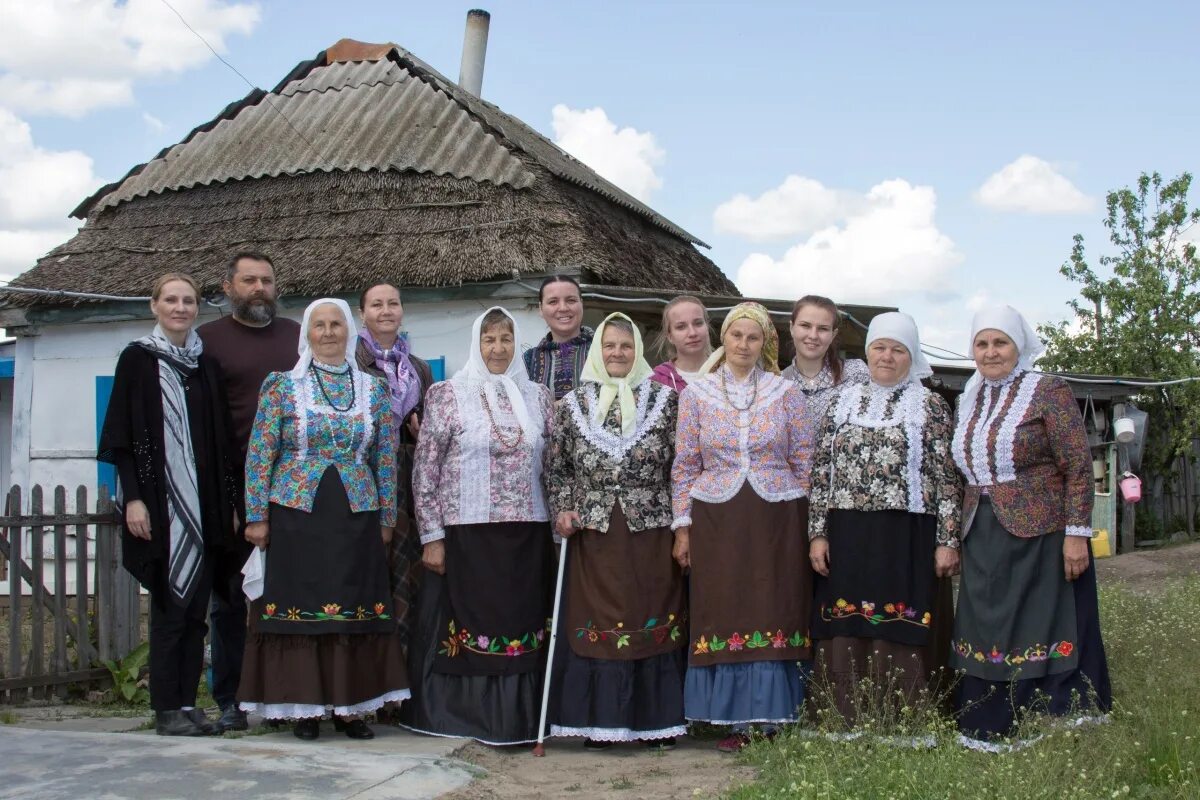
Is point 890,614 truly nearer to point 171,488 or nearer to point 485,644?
point 485,644

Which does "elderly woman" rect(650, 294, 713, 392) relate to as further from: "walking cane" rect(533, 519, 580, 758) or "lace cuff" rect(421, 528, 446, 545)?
"lace cuff" rect(421, 528, 446, 545)

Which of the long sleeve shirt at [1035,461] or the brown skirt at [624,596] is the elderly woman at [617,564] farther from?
the long sleeve shirt at [1035,461]

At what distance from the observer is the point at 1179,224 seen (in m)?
16.1

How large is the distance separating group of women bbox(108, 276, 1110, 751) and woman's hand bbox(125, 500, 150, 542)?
0.38ft

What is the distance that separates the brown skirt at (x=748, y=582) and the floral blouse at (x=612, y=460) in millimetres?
222

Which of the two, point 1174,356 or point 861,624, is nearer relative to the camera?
point 861,624

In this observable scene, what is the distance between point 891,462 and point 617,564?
1082 millimetres

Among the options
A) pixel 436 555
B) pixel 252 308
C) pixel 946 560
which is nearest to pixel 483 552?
pixel 436 555

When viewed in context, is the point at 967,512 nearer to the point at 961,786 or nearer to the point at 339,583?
the point at 961,786

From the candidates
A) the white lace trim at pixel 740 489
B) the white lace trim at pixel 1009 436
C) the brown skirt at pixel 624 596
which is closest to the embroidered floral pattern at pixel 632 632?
the brown skirt at pixel 624 596

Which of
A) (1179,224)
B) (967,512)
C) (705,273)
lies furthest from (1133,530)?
(967,512)

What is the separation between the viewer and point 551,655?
449cm

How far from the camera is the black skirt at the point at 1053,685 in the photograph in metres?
4.06

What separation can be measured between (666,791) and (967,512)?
4.88 ft
